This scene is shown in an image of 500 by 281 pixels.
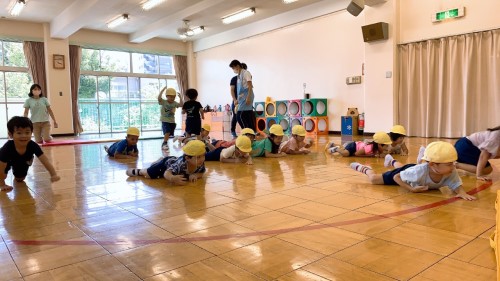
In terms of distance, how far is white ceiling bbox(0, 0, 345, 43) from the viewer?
1019 cm

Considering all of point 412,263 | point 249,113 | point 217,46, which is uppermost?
point 217,46

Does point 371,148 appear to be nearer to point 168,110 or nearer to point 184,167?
point 184,167

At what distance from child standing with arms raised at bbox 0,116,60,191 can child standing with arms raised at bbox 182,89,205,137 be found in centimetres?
367

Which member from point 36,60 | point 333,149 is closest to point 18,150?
point 333,149

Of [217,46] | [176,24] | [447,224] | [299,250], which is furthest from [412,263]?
[217,46]

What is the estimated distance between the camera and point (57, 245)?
2.04 meters

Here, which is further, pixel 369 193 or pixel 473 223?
pixel 369 193

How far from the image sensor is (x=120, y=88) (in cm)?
1507

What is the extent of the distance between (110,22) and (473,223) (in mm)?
12548

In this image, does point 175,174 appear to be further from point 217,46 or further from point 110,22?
point 217,46

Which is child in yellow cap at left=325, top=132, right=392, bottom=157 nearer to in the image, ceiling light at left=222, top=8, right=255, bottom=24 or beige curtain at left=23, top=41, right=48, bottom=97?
ceiling light at left=222, top=8, right=255, bottom=24

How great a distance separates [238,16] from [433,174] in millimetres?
9830

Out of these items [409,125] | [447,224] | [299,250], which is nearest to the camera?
[299,250]

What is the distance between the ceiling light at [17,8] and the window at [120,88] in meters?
3.24
